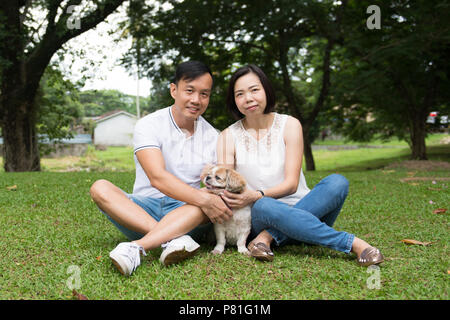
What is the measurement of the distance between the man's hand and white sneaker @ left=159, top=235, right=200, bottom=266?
23 cm

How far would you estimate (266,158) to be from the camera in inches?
121

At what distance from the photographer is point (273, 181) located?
10.0ft

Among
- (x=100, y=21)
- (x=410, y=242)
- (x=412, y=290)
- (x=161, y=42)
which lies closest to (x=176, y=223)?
(x=412, y=290)

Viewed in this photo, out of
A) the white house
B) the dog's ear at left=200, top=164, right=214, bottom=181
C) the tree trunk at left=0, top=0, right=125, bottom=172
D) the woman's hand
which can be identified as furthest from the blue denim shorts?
the white house

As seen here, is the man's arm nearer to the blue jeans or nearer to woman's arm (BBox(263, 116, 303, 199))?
the blue jeans

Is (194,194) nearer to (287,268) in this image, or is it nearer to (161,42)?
(287,268)

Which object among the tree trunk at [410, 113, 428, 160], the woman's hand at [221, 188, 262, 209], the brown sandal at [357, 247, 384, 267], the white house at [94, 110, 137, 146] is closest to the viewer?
the brown sandal at [357, 247, 384, 267]

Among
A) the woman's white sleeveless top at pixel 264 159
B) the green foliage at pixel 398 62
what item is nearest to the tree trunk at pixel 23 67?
the green foliage at pixel 398 62

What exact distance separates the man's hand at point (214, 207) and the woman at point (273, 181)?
56 mm

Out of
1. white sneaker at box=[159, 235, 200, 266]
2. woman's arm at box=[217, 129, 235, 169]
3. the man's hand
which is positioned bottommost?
white sneaker at box=[159, 235, 200, 266]

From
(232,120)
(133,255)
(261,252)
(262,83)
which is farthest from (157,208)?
(232,120)

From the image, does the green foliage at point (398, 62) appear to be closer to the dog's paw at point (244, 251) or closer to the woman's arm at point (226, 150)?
the woman's arm at point (226, 150)

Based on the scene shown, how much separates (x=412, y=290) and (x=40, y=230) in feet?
10.1

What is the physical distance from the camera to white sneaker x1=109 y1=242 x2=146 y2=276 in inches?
93.2
